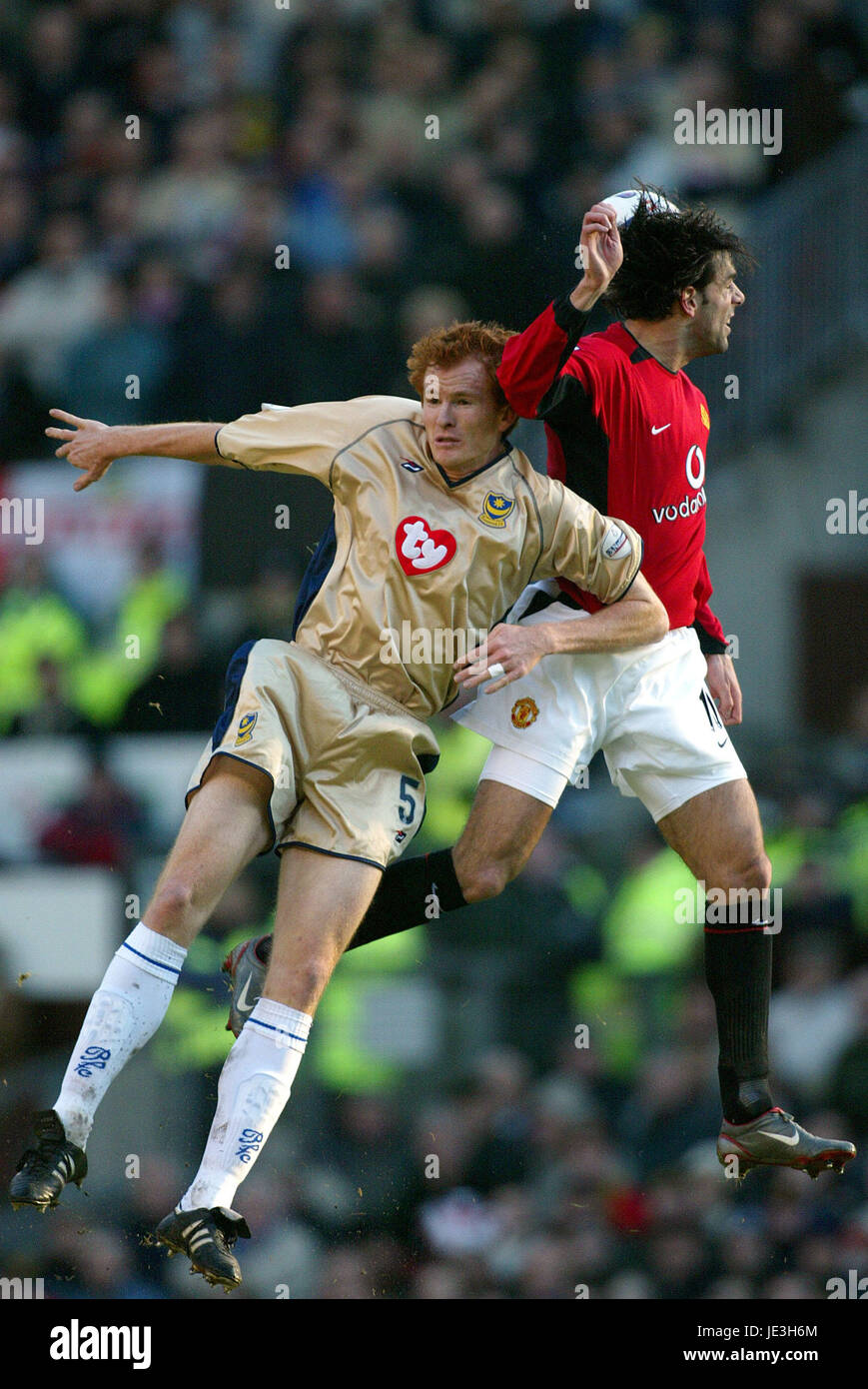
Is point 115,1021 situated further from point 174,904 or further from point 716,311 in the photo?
point 716,311

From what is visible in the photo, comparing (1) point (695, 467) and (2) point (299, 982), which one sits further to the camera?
(1) point (695, 467)

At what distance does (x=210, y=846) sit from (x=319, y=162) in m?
2.82

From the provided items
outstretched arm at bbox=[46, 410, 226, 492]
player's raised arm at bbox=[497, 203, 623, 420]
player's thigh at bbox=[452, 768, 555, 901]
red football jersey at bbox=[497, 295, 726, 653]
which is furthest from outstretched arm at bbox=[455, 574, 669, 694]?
outstretched arm at bbox=[46, 410, 226, 492]

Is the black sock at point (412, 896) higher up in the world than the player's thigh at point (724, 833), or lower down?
lower down

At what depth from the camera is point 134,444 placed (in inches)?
134

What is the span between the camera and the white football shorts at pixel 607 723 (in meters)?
3.57

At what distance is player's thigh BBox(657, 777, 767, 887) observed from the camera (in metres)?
3.58

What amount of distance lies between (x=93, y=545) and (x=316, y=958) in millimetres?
2012

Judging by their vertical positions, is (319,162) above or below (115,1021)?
above

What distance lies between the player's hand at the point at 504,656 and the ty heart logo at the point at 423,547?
19cm

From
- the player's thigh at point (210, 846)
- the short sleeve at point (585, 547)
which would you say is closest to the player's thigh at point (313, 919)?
the player's thigh at point (210, 846)

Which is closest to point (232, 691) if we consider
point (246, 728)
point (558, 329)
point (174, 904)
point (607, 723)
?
point (246, 728)

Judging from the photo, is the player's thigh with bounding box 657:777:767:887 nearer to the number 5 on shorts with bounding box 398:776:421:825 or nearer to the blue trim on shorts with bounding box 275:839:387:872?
the number 5 on shorts with bounding box 398:776:421:825

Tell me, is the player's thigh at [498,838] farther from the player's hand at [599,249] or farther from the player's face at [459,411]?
the player's hand at [599,249]
